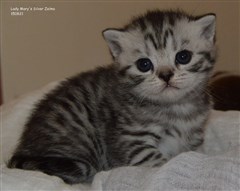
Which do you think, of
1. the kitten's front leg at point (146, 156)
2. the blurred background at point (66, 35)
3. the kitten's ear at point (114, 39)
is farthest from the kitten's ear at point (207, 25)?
the blurred background at point (66, 35)

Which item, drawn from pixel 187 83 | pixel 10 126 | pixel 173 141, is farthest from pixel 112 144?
pixel 10 126

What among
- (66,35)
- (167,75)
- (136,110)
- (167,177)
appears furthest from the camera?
(66,35)

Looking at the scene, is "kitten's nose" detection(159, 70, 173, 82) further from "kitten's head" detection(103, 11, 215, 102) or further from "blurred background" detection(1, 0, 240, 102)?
"blurred background" detection(1, 0, 240, 102)

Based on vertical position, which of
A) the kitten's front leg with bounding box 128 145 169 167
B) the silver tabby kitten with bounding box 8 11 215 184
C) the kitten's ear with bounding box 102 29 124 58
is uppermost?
the kitten's ear with bounding box 102 29 124 58

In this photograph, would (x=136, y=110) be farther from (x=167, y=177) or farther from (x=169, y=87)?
(x=167, y=177)

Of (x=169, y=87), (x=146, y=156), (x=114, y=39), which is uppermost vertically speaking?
(x=114, y=39)

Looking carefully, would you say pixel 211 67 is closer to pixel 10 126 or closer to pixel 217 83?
pixel 217 83

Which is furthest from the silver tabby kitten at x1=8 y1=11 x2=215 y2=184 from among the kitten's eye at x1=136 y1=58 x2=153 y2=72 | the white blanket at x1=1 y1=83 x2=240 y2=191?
the white blanket at x1=1 y1=83 x2=240 y2=191

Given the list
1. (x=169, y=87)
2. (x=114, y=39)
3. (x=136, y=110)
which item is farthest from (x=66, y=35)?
(x=169, y=87)
